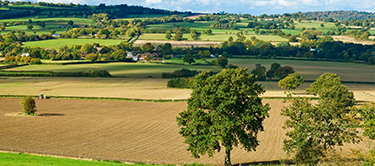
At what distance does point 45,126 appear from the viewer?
5356 centimetres

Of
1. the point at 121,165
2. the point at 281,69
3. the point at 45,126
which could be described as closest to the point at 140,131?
the point at 45,126

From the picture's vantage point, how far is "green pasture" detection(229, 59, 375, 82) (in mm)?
115438

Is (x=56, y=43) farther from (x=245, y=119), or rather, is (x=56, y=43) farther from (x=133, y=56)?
(x=245, y=119)

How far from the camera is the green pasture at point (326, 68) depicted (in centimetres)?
11544

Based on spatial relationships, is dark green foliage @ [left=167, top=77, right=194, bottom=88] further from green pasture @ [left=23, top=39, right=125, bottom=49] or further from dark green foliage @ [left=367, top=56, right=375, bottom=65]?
green pasture @ [left=23, top=39, right=125, bottom=49]

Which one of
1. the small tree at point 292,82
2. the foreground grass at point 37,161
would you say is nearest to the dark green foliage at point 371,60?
the small tree at point 292,82

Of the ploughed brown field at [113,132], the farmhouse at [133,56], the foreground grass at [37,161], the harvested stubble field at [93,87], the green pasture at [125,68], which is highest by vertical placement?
the foreground grass at [37,161]

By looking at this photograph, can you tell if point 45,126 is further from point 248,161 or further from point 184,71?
point 184,71

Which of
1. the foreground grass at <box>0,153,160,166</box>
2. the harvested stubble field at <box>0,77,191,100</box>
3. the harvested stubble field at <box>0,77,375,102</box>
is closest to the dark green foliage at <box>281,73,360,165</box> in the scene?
the foreground grass at <box>0,153,160,166</box>

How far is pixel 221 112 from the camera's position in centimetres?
3600

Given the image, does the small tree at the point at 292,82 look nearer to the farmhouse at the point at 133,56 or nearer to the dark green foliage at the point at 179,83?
the dark green foliage at the point at 179,83

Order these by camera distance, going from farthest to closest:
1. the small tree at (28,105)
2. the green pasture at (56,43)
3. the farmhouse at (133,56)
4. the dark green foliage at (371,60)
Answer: the green pasture at (56,43) < the farmhouse at (133,56) < the dark green foliage at (371,60) < the small tree at (28,105)

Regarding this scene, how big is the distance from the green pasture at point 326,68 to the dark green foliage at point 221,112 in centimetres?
8277

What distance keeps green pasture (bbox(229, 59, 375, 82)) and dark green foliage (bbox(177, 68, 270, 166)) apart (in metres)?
82.8
